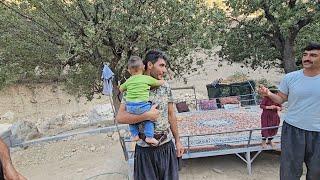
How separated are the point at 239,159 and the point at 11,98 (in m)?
25.2

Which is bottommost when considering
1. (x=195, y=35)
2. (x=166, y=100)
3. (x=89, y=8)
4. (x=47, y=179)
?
(x=47, y=179)

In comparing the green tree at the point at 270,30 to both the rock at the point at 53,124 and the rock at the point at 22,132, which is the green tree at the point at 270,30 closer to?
the rock at the point at 22,132

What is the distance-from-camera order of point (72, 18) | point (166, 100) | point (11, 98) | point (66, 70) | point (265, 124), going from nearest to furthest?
point (166, 100) → point (265, 124) → point (72, 18) → point (66, 70) → point (11, 98)

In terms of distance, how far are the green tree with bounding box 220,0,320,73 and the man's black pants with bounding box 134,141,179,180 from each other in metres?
8.78

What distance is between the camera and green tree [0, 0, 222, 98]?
8.90 m

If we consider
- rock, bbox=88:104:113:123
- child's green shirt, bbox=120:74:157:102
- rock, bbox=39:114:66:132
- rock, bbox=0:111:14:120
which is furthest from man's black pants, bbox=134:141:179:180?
rock, bbox=0:111:14:120

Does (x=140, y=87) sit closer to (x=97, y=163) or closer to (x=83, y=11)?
(x=97, y=163)

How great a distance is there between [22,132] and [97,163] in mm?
5392

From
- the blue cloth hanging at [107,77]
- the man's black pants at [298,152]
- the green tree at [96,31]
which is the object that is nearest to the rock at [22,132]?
the green tree at [96,31]

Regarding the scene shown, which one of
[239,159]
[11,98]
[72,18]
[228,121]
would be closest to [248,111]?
[228,121]

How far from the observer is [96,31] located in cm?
869

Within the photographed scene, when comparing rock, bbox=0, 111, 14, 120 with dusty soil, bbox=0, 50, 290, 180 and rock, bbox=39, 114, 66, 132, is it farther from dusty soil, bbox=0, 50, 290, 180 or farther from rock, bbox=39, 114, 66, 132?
dusty soil, bbox=0, 50, 290, 180

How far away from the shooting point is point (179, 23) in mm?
9117

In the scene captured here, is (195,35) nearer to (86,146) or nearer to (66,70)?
(86,146)
